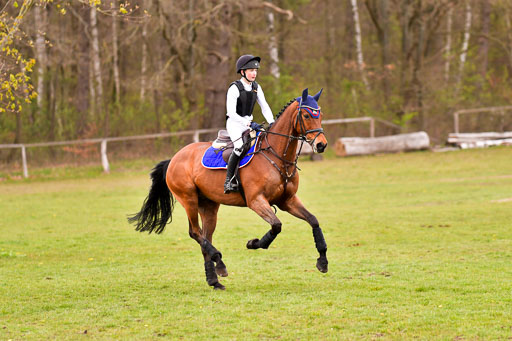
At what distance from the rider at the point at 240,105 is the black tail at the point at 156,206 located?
1808mm

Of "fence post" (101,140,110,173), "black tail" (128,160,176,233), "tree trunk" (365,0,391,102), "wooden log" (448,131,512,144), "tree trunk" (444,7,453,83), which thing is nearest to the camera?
"black tail" (128,160,176,233)

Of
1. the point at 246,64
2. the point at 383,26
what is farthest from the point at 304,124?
the point at 383,26

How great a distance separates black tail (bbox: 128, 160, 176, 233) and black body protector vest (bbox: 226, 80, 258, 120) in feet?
6.43

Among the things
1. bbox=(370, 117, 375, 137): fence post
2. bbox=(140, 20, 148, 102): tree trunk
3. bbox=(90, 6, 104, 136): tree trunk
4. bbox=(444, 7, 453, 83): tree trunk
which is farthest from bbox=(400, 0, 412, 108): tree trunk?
bbox=(90, 6, 104, 136): tree trunk

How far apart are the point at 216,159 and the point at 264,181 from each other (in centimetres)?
95

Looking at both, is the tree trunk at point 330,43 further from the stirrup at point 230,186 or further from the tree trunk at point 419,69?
the stirrup at point 230,186

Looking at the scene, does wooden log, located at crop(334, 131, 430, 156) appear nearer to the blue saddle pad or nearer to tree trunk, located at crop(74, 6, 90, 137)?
tree trunk, located at crop(74, 6, 90, 137)

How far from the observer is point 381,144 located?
1248 inches

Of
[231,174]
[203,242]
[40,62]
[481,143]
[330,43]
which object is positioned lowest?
[481,143]

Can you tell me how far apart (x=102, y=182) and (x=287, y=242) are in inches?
565

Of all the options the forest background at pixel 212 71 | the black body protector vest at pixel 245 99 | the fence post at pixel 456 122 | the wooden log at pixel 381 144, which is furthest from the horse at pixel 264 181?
the fence post at pixel 456 122

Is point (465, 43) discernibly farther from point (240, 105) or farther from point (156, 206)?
point (240, 105)

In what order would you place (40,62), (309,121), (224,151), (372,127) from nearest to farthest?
1. (309,121)
2. (224,151)
3. (40,62)
4. (372,127)

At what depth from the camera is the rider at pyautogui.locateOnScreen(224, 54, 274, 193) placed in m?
8.86
